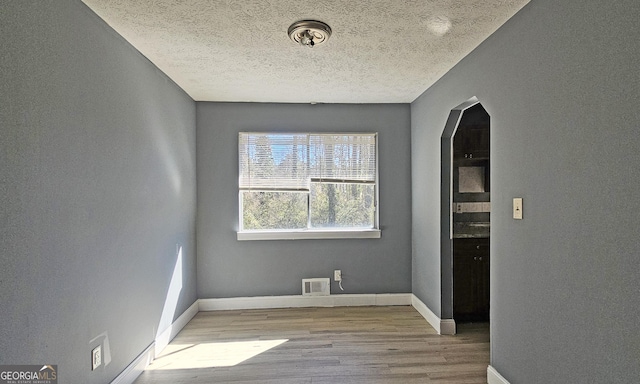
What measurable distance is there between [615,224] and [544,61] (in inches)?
37.3

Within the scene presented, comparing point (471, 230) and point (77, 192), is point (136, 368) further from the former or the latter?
point (471, 230)

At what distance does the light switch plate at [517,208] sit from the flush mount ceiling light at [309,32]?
1.60 metres

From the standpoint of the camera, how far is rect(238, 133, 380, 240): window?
4.11 metres

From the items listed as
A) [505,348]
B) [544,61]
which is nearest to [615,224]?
[544,61]

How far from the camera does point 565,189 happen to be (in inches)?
68.3

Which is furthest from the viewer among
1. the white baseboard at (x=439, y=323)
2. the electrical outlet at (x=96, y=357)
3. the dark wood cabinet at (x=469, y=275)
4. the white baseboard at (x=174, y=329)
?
the dark wood cabinet at (x=469, y=275)

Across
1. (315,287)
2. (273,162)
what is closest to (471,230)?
(315,287)

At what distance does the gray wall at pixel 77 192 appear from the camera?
1.48 m

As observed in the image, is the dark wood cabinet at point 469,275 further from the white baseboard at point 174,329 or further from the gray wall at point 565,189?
the white baseboard at point 174,329

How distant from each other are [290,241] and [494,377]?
7.92ft

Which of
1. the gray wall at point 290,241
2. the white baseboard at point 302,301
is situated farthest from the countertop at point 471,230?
the white baseboard at point 302,301

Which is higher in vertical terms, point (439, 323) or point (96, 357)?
point (96, 357)

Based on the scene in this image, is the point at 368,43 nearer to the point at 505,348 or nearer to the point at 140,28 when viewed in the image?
the point at 140,28

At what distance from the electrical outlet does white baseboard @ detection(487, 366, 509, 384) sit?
2533 millimetres
